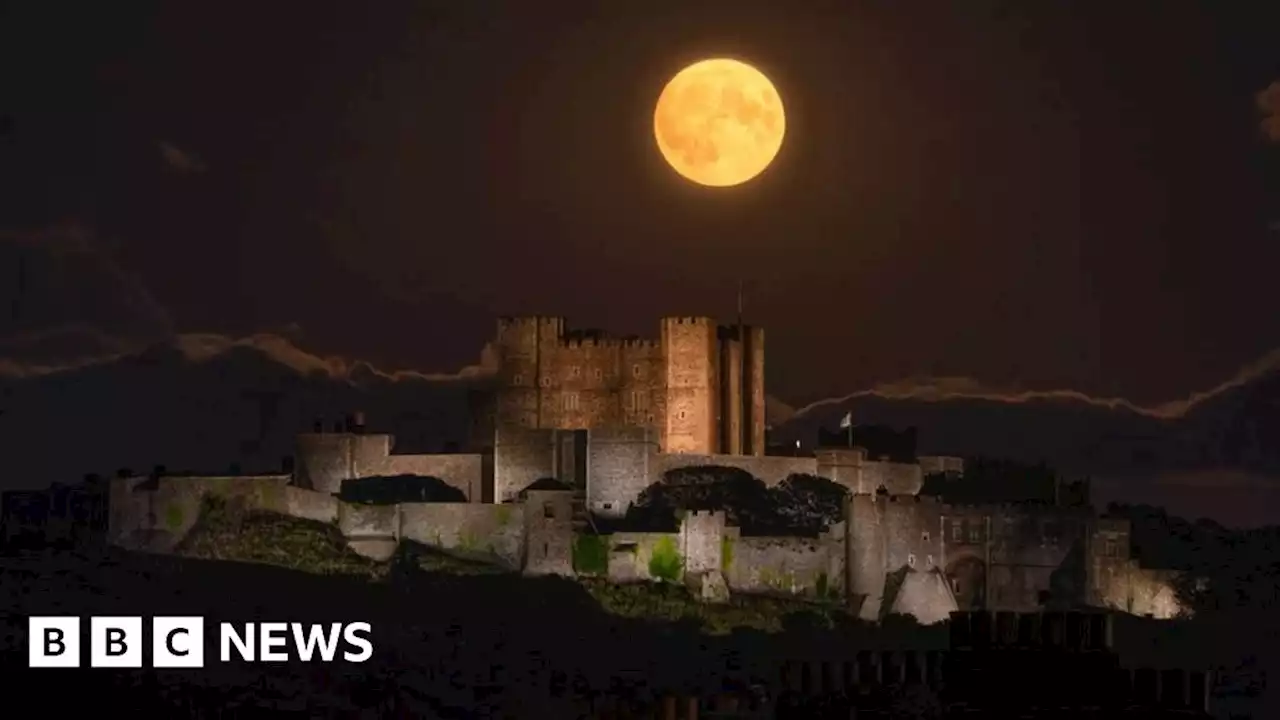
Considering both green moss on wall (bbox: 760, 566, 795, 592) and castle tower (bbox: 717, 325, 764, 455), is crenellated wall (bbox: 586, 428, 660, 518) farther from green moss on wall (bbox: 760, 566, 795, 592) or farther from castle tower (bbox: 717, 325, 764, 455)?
green moss on wall (bbox: 760, 566, 795, 592)

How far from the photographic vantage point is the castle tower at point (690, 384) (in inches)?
4070

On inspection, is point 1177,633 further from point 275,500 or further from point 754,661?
point 275,500

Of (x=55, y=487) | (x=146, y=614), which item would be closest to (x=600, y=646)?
(x=146, y=614)

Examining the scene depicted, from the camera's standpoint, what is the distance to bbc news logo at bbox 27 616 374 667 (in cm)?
9738

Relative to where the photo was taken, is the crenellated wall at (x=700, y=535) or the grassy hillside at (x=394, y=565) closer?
the grassy hillside at (x=394, y=565)

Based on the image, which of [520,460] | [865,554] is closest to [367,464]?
[520,460]

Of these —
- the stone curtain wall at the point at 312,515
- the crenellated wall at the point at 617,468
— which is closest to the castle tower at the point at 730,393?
the crenellated wall at the point at 617,468

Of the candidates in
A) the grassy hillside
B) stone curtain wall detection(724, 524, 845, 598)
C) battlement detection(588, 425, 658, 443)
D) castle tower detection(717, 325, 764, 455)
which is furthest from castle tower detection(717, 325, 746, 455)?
the grassy hillside

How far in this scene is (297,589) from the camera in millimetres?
98938

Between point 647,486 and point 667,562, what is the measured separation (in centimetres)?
367

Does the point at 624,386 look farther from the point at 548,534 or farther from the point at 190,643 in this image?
the point at 190,643

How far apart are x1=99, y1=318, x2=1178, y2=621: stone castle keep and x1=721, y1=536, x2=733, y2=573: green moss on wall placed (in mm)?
42

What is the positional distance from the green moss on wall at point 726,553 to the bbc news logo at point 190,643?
7777 mm

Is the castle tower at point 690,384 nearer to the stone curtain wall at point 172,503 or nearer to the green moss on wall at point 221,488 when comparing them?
the stone curtain wall at point 172,503
